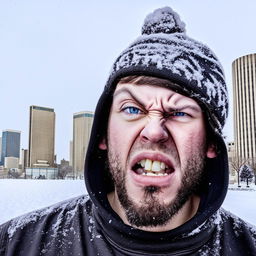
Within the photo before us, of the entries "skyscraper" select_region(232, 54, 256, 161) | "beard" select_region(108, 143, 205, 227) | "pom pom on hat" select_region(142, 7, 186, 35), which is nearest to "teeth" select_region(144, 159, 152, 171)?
"beard" select_region(108, 143, 205, 227)

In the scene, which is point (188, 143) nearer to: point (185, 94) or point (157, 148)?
point (157, 148)

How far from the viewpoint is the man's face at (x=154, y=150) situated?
1718mm

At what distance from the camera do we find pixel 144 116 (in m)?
1.87

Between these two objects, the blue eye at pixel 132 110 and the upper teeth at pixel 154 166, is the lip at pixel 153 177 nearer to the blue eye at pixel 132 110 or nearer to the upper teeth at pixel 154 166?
the upper teeth at pixel 154 166

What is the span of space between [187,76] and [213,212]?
85 centimetres

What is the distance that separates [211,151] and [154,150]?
515 mm

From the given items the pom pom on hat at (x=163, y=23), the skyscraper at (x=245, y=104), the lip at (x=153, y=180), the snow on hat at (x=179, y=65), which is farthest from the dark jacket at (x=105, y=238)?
the skyscraper at (x=245, y=104)

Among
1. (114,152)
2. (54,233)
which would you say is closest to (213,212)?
(114,152)

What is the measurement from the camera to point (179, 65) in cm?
185

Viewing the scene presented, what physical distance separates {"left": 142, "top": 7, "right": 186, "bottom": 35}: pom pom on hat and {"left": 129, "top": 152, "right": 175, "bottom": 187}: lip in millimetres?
944

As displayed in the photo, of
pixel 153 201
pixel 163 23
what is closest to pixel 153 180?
pixel 153 201

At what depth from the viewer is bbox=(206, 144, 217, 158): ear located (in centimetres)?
201

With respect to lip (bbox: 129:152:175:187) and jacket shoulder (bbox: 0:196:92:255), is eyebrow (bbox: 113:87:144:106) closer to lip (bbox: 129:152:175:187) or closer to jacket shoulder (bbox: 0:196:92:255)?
lip (bbox: 129:152:175:187)

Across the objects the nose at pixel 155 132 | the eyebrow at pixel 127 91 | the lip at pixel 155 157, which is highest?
the eyebrow at pixel 127 91
